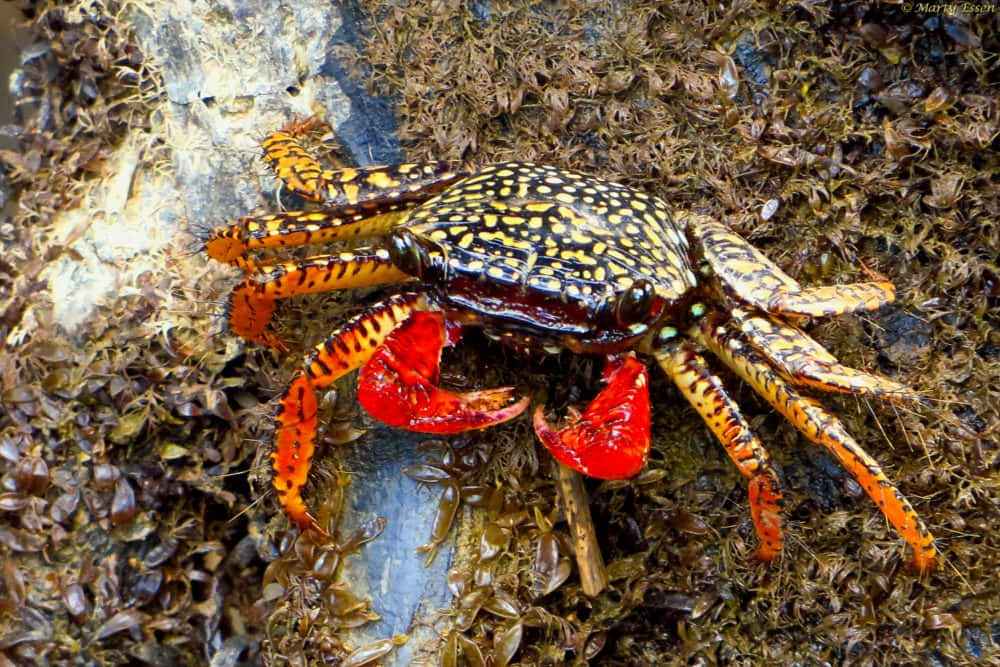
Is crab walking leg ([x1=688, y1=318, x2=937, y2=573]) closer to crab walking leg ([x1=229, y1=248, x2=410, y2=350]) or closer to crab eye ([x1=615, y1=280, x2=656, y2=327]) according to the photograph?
crab eye ([x1=615, y1=280, x2=656, y2=327])

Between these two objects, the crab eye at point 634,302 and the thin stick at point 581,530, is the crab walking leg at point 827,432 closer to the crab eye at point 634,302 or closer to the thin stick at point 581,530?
the crab eye at point 634,302

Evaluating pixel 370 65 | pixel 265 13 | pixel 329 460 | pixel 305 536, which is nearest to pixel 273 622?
pixel 305 536

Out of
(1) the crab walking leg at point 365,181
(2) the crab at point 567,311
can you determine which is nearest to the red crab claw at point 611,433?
(2) the crab at point 567,311

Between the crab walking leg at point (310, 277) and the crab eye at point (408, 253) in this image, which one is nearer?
the crab eye at point (408, 253)

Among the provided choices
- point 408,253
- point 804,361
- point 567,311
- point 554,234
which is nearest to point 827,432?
point 804,361

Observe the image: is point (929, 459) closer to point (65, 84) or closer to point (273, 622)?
point (273, 622)

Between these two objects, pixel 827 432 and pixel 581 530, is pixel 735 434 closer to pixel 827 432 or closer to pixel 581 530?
pixel 827 432
